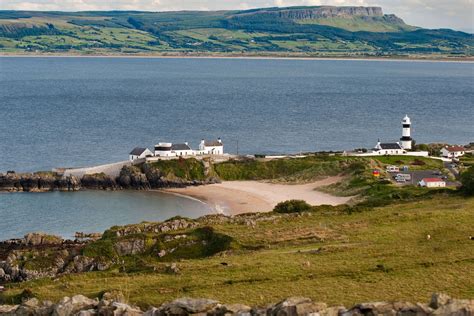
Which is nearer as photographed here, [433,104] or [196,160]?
[196,160]

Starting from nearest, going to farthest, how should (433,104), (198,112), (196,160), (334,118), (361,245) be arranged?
(361,245) < (196,160) < (334,118) < (198,112) < (433,104)

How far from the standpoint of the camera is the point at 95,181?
9062cm

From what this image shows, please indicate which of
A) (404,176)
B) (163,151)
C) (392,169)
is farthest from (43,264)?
(163,151)

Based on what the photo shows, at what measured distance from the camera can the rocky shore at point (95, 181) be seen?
89.9 m

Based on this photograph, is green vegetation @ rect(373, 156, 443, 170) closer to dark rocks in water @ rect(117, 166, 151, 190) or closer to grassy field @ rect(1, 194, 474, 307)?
dark rocks in water @ rect(117, 166, 151, 190)

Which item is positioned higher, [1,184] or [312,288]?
[312,288]

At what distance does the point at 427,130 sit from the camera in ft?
459

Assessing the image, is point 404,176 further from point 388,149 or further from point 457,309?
point 457,309

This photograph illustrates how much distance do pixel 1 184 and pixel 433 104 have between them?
12562cm

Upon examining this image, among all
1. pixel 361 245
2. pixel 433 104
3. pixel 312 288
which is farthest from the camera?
pixel 433 104

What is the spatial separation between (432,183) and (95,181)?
36031 millimetres

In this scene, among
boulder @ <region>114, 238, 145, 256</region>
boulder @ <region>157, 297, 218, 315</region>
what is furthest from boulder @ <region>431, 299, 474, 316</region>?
boulder @ <region>114, 238, 145, 256</region>

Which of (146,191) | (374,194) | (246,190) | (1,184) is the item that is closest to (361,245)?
(374,194)

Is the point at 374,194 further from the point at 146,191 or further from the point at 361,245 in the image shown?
the point at 361,245
